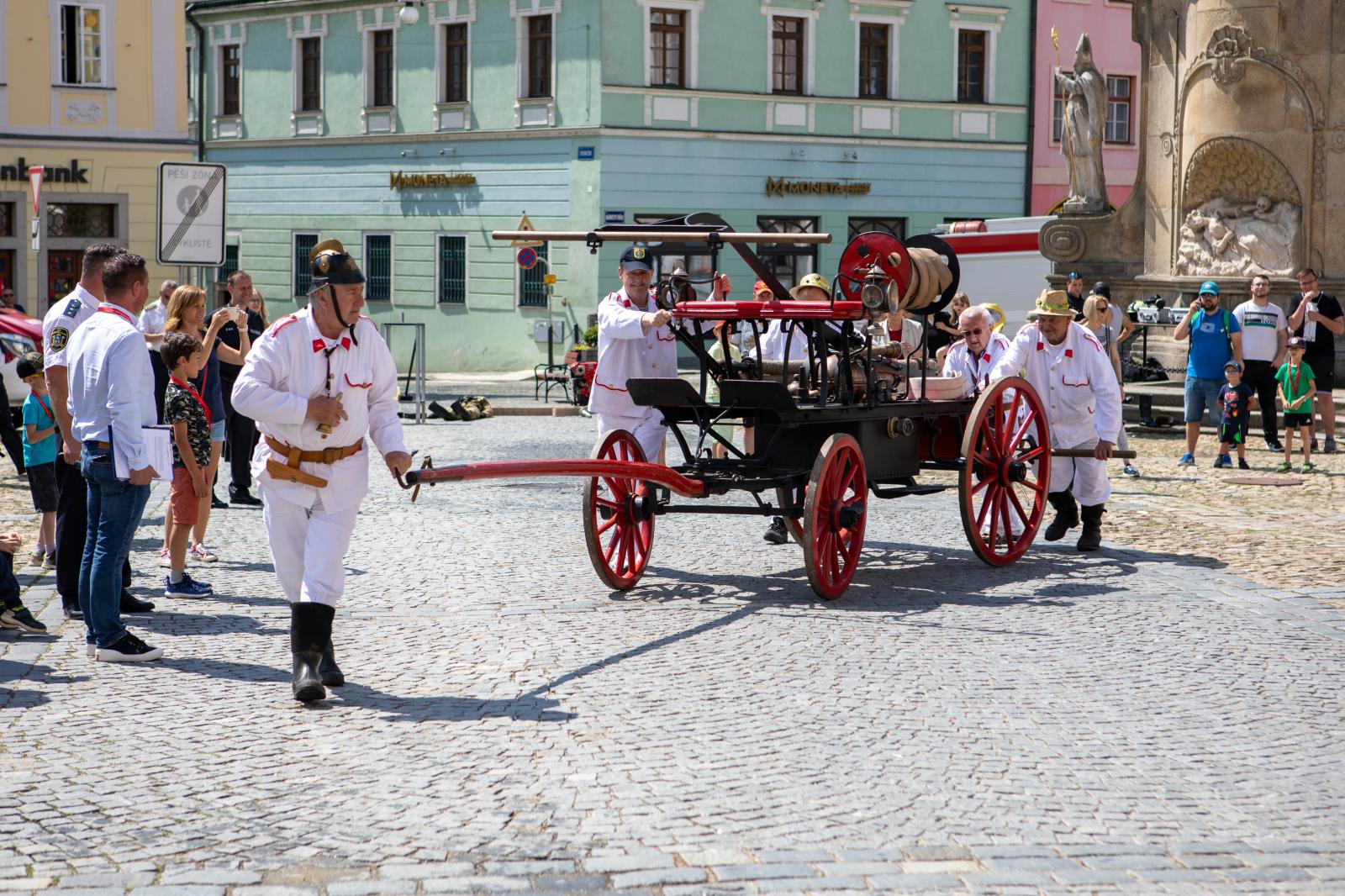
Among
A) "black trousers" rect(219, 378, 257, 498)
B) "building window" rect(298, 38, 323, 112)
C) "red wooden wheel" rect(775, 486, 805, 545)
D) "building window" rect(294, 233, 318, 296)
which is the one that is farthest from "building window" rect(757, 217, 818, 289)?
"red wooden wheel" rect(775, 486, 805, 545)

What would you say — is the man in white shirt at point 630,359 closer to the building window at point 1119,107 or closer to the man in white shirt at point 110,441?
the man in white shirt at point 110,441

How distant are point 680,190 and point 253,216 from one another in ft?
36.3

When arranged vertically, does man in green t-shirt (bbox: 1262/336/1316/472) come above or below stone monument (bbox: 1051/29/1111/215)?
below

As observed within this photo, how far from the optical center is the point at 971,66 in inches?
1578

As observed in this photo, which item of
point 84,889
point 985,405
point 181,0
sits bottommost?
point 84,889

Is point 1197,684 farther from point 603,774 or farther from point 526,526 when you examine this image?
point 526,526

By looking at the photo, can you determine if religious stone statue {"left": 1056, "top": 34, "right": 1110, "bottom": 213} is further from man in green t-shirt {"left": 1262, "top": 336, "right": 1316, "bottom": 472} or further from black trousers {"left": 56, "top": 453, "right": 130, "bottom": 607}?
black trousers {"left": 56, "top": 453, "right": 130, "bottom": 607}

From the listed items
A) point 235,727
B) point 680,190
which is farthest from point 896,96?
point 235,727

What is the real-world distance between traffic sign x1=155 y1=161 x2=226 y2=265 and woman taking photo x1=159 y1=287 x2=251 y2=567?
6.23 ft

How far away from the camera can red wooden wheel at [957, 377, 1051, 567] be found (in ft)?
35.1

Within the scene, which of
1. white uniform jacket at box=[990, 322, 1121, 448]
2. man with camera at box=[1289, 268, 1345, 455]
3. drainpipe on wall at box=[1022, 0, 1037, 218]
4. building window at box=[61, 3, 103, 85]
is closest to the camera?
white uniform jacket at box=[990, 322, 1121, 448]

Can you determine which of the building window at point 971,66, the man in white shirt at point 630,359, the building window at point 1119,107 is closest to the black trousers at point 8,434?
the man in white shirt at point 630,359

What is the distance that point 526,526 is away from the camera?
13.0m

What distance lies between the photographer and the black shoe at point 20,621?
28.3ft
